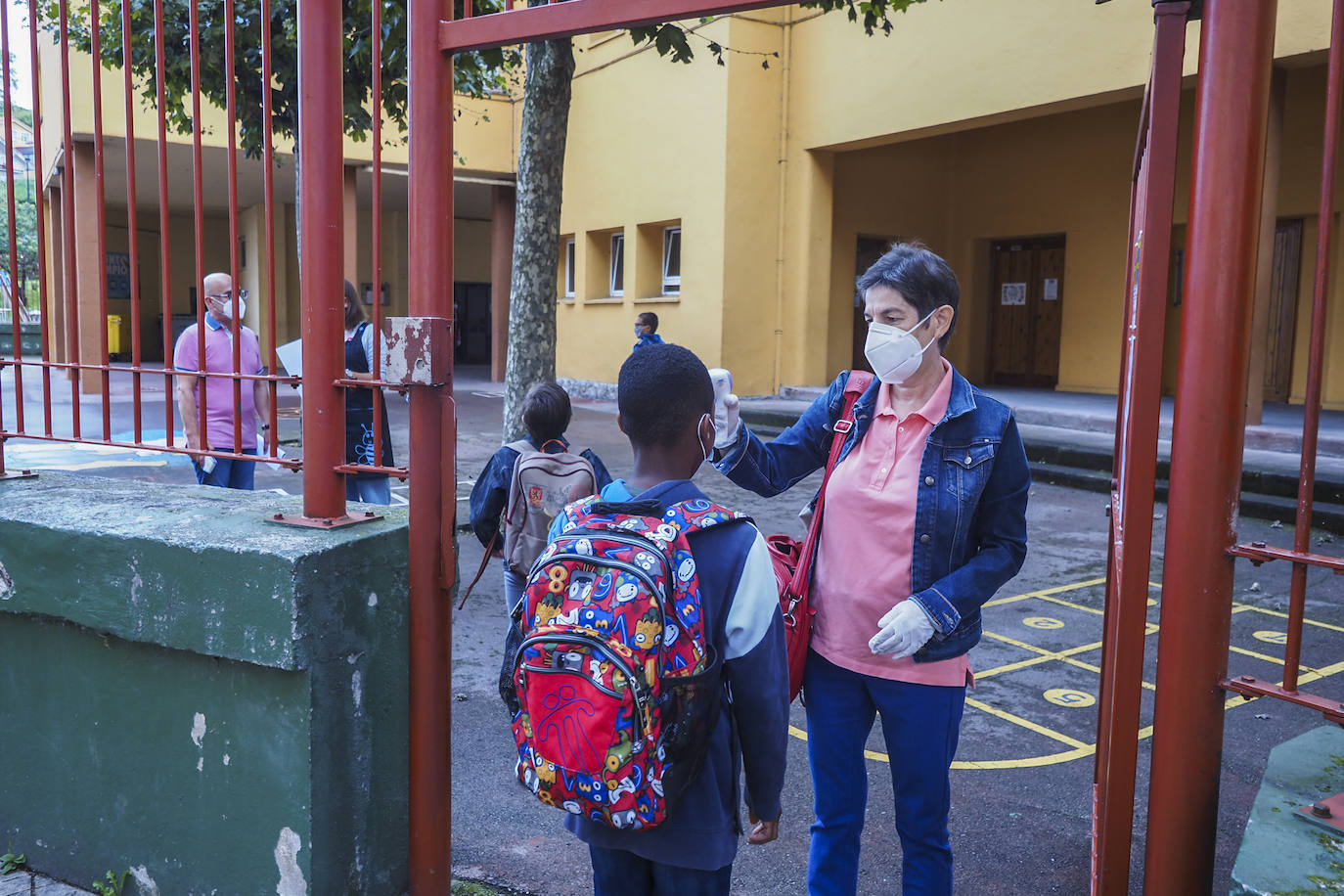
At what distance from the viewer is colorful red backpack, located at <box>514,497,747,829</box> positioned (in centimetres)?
176

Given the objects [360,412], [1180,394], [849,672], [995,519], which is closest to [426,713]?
[849,672]

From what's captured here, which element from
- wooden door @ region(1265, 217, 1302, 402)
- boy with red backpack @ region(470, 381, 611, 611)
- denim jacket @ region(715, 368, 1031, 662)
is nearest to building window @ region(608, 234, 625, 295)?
wooden door @ region(1265, 217, 1302, 402)

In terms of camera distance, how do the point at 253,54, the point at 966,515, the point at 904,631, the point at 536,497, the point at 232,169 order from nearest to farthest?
1. the point at 904,631
2. the point at 966,515
3. the point at 232,169
4. the point at 536,497
5. the point at 253,54

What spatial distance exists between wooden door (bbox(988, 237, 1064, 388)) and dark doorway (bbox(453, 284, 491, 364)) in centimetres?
1361

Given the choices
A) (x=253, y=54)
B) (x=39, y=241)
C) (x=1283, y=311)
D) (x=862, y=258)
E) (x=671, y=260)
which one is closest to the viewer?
(x=39, y=241)

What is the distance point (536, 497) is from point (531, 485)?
0.05m

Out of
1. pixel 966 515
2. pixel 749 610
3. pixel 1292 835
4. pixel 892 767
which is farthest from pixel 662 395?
pixel 1292 835

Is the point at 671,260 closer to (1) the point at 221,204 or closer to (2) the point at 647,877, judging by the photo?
(1) the point at 221,204

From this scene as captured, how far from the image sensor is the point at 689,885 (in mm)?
1971

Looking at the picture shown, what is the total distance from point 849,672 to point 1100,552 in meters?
5.44

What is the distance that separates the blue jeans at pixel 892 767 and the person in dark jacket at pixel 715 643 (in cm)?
47

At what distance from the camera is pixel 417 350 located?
2383 millimetres

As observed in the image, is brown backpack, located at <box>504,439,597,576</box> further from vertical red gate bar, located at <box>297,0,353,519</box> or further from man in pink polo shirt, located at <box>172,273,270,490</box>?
man in pink polo shirt, located at <box>172,273,270,490</box>

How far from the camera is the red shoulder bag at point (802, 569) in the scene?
2.43 meters
